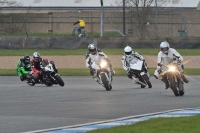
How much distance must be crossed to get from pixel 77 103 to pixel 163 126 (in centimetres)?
628

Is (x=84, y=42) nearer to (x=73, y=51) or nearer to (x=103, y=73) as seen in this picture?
(x=73, y=51)

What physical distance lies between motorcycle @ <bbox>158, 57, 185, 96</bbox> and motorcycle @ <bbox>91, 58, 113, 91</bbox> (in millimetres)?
2754

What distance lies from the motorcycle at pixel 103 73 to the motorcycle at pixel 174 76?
9.04 ft

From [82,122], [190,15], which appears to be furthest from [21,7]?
[82,122]

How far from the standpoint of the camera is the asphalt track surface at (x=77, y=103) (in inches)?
550

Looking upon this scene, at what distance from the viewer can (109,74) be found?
76.3ft

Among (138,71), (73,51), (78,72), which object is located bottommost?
(78,72)

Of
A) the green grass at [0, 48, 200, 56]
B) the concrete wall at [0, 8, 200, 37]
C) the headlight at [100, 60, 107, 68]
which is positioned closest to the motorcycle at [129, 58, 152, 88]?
the headlight at [100, 60, 107, 68]

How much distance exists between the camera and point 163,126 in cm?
1183

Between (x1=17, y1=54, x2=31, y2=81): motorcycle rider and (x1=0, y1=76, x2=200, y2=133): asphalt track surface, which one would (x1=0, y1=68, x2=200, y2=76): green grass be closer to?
(x1=17, y1=54, x2=31, y2=81): motorcycle rider

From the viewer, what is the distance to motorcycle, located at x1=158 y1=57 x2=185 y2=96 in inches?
773

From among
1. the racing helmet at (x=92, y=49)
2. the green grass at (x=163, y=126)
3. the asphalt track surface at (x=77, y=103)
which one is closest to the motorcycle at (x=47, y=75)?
the asphalt track surface at (x=77, y=103)

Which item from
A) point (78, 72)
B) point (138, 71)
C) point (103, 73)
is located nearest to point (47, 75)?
point (103, 73)

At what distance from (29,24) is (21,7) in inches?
291
